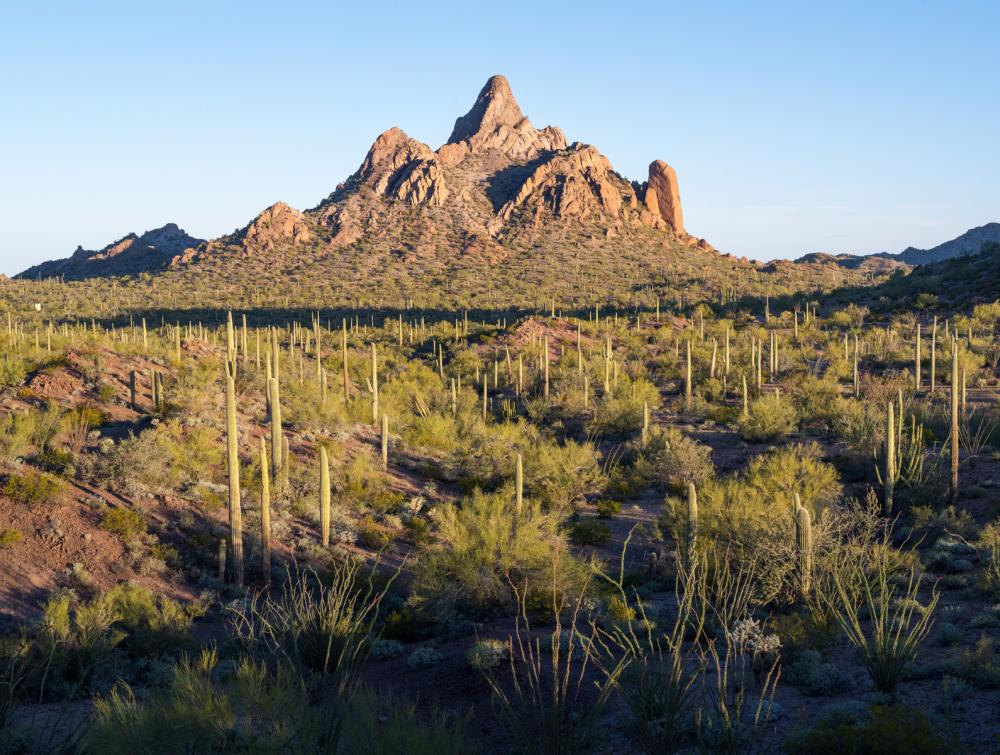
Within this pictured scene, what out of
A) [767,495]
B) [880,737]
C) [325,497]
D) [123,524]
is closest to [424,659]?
[880,737]

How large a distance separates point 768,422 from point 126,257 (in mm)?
89307

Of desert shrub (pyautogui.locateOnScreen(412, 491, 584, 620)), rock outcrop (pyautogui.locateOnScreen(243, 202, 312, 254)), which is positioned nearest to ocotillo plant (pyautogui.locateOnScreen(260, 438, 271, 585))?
desert shrub (pyautogui.locateOnScreen(412, 491, 584, 620))

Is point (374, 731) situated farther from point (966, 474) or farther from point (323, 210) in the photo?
point (323, 210)

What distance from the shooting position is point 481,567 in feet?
39.8

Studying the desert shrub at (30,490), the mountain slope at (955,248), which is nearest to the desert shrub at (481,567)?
the desert shrub at (30,490)

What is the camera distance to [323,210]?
90.6m

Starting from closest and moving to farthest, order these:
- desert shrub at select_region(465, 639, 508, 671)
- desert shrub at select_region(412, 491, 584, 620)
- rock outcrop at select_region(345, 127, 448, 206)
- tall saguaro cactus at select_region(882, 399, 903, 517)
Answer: desert shrub at select_region(465, 639, 508, 671) → desert shrub at select_region(412, 491, 584, 620) → tall saguaro cactus at select_region(882, 399, 903, 517) → rock outcrop at select_region(345, 127, 448, 206)

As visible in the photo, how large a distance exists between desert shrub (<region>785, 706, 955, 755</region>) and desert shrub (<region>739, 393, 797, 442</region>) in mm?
19534

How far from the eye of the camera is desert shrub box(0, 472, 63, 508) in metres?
14.2

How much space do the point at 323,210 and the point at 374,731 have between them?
90.3 metres

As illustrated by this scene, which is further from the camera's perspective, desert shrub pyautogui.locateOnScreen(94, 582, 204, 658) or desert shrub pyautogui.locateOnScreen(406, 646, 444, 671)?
desert shrub pyautogui.locateOnScreen(94, 582, 204, 658)

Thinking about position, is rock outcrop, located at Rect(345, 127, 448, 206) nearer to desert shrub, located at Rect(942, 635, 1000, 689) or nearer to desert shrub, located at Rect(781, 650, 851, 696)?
desert shrub, located at Rect(781, 650, 851, 696)

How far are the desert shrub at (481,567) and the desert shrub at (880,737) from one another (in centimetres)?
499

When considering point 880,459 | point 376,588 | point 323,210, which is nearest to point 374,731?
point 376,588
